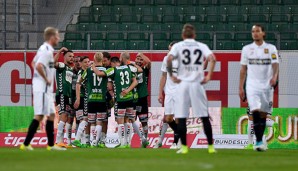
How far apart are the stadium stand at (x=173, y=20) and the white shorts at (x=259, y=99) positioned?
39.9ft

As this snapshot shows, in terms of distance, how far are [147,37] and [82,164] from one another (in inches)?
696

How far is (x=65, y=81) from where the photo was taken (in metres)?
23.9

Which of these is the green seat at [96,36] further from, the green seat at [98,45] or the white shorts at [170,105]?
the white shorts at [170,105]

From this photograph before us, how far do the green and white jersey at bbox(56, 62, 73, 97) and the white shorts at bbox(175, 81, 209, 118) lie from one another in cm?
791

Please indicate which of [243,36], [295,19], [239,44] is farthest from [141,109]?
[295,19]

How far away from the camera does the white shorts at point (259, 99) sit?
17.6 meters

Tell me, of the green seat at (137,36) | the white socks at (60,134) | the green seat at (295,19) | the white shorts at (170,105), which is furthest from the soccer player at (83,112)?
the green seat at (295,19)

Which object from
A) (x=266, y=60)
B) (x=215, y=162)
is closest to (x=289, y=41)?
(x=266, y=60)

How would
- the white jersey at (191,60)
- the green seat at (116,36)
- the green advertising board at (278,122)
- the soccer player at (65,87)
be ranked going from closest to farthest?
the white jersey at (191,60) → the soccer player at (65,87) → the green advertising board at (278,122) → the green seat at (116,36)

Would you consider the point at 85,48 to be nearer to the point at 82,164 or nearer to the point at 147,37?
the point at 147,37

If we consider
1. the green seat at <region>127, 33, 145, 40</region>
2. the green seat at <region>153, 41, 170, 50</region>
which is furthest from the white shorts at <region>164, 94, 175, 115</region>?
the green seat at <region>127, 33, 145, 40</region>

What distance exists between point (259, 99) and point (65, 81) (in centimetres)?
746

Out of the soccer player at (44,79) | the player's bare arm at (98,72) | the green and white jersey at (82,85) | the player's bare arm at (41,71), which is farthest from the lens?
the green and white jersey at (82,85)

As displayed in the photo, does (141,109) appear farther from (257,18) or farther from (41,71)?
(257,18)
